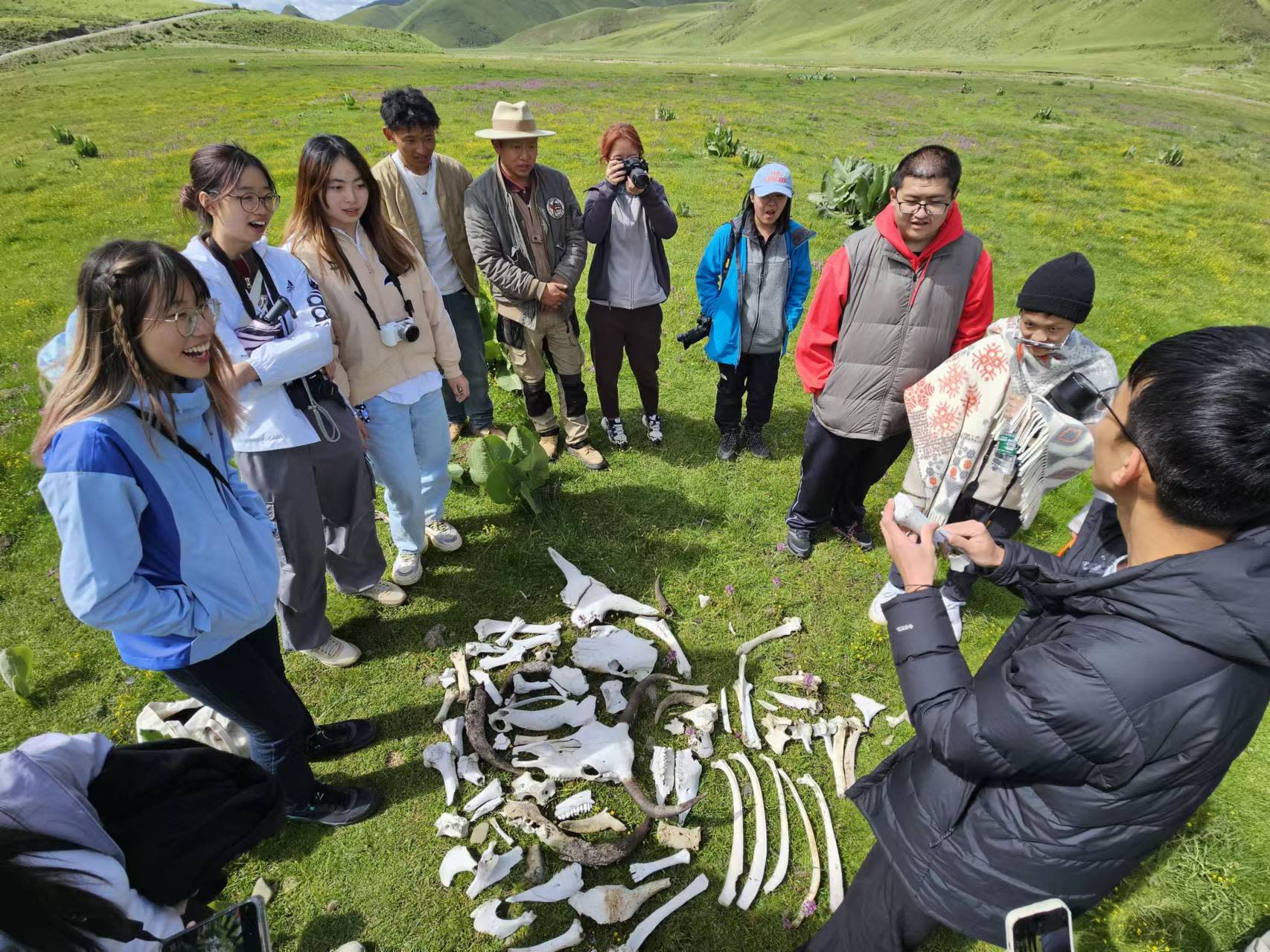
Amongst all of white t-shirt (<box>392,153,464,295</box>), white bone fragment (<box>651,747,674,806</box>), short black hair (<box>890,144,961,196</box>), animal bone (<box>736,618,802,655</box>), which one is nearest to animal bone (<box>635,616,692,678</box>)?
animal bone (<box>736,618,802,655</box>)

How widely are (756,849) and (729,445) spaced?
157 inches

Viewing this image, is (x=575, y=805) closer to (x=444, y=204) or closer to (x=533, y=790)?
(x=533, y=790)

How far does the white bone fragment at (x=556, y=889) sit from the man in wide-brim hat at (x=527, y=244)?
4191 millimetres

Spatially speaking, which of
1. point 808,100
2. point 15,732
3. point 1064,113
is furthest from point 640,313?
point 1064,113

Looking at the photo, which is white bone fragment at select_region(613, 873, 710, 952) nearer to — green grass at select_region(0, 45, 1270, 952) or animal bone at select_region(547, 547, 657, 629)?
green grass at select_region(0, 45, 1270, 952)

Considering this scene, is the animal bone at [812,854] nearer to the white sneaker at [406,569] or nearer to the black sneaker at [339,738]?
the black sneaker at [339,738]

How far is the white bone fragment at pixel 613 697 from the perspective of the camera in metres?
3.95

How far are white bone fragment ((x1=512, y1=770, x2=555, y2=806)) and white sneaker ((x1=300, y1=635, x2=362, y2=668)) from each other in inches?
62.2

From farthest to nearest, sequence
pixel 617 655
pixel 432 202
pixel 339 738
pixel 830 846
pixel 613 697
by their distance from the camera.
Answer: pixel 432 202 → pixel 617 655 → pixel 613 697 → pixel 339 738 → pixel 830 846

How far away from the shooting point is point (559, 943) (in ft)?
9.45

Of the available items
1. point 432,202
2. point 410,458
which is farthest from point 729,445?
point 432,202

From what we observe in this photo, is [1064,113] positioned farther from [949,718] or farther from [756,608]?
[949,718]

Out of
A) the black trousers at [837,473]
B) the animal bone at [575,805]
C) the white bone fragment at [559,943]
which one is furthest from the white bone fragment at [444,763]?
the black trousers at [837,473]

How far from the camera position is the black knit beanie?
3188mm
